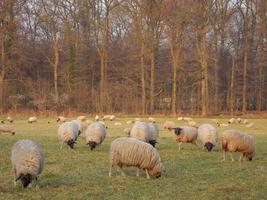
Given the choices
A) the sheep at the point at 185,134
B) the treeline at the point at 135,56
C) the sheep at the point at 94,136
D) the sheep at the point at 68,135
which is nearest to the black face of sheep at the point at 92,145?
the sheep at the point at 94,136

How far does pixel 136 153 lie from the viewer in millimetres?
12414

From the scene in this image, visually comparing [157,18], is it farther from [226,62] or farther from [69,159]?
[69,159]

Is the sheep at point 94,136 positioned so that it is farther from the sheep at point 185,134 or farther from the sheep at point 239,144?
the sheep at point 239,144

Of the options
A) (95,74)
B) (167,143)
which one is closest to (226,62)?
(95,74)

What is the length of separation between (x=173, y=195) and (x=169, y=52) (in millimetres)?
40934

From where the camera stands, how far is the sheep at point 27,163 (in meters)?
10.6

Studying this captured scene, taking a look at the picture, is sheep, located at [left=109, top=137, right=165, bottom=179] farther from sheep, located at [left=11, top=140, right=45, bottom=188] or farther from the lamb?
the lamb

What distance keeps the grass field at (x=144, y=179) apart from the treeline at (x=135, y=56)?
30.3m

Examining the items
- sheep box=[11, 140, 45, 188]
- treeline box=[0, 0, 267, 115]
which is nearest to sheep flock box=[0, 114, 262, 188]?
sheep box=[11, 140, 45, 188]

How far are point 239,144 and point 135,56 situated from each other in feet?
113

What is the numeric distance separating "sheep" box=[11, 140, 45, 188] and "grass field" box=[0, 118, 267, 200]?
0.83ft

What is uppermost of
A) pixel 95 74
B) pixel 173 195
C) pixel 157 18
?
pixel 157 18

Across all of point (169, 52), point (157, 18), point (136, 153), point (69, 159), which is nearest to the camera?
point (136, 153)

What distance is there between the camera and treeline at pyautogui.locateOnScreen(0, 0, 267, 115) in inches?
1838
